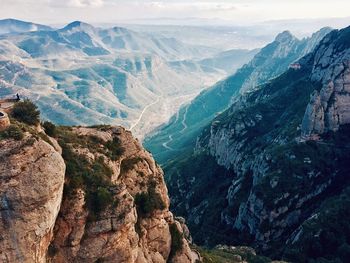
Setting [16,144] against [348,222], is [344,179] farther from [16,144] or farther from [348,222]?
[16,144]

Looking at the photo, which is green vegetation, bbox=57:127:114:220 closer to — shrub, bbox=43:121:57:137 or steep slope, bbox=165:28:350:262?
shrub, bbox=43:121:57:137

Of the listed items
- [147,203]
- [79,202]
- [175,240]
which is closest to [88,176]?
[79,202]

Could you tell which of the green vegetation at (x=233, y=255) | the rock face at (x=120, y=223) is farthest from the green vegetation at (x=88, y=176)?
the green vegetation at (x=233, y=255)

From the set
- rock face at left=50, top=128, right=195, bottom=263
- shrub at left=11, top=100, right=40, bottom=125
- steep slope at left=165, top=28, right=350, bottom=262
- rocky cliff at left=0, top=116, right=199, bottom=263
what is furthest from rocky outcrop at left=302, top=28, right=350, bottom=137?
shrub at left=11, top=100, right=40, bottom=125

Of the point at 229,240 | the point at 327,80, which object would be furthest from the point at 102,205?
the point at 327,80

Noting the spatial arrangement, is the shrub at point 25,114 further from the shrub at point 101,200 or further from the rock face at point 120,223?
the shrub at point 101,200
